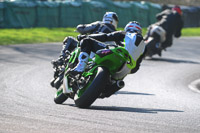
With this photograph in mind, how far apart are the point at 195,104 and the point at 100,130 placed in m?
3.67

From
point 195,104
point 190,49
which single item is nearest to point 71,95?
point 195,104

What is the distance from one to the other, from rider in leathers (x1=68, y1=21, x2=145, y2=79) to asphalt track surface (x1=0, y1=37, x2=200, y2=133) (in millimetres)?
552

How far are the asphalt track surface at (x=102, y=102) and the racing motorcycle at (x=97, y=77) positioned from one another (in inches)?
7.7

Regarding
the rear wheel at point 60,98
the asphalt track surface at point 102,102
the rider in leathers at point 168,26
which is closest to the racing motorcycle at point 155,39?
the rider in leathers at point 168,26

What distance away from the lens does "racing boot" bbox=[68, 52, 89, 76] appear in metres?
7.20

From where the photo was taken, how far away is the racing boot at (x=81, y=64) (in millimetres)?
7199

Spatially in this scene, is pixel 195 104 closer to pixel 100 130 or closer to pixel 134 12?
pixel 100 130

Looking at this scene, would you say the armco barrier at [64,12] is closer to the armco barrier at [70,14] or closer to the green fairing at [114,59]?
the armco barrier at [70,14]

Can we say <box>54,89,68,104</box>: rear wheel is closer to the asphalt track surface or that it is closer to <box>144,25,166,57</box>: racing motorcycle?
the asphalt track surface

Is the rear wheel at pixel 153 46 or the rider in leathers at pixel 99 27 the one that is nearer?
the rider in leathers at pixel 99 27

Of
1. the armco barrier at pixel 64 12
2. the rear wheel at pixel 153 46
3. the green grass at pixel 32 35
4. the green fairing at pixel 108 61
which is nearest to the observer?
the green fairing at pixel 108 61

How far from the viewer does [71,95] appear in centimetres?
748

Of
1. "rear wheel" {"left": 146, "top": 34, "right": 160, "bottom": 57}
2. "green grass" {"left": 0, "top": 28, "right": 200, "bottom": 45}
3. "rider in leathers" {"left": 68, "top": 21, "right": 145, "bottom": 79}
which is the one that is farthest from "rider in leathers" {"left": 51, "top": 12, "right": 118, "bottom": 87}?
"green grass" {"left": 0, "top": 28, "right": 200, "bottom": 45}

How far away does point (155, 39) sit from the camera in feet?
56.3
